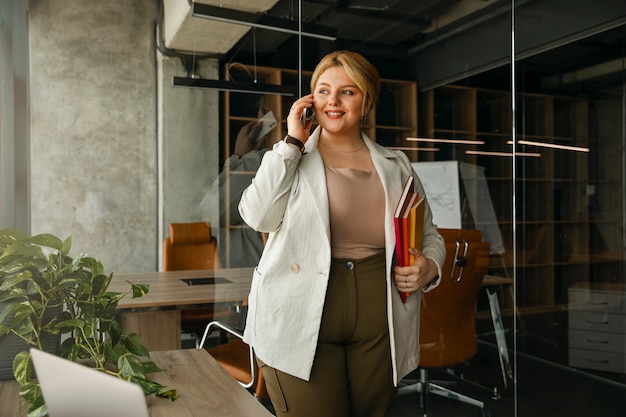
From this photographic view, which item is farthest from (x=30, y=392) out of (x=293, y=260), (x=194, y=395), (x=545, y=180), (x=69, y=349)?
(x=545, y=180)

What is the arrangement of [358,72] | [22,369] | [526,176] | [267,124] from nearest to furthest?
[22,369]
[358,72]
[267,124]
[526,176]

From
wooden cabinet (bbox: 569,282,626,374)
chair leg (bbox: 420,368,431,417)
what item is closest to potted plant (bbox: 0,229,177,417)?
chair leg (bbox: 420,368,431,417)

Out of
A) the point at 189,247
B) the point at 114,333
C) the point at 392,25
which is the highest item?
the point at 392,25

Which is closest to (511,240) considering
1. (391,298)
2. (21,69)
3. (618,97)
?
(618,97)

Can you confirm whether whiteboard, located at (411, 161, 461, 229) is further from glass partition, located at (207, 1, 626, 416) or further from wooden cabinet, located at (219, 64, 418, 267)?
wooden cabinet, located at (219, 64, 418, 267)

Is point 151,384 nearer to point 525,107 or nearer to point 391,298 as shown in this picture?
point 391,298

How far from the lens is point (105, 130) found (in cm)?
244

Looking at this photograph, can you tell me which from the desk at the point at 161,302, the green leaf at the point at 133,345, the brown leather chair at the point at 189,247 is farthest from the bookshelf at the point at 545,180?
the green leaf at the point at 133,345

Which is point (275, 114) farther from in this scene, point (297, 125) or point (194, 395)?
point (194, 395)

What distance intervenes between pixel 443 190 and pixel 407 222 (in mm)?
1373

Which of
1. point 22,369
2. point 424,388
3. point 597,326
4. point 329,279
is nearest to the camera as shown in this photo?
point 22,369

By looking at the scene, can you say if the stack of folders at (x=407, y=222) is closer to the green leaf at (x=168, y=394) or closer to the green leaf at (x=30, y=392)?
the green leaf at (x=168, y=394)

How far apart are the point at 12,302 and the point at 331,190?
945 millimetres

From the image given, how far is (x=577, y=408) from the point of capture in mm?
3467
